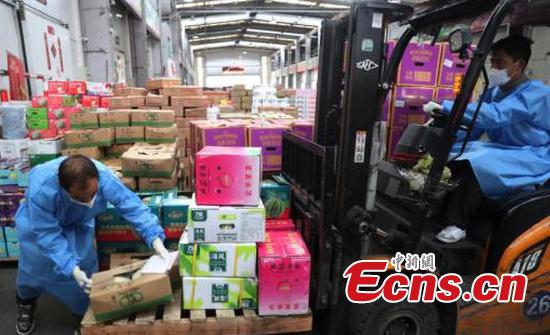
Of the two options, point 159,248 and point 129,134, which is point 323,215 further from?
point 129,134

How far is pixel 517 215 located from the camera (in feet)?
8.24

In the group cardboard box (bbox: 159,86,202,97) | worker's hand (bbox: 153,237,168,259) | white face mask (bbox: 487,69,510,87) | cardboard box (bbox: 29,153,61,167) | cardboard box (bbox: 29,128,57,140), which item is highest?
white face mask (bbox: 487,69,510,87)

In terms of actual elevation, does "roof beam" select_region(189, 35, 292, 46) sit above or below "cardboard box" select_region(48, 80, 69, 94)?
above

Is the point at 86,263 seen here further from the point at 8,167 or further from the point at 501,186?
the point at 501,186

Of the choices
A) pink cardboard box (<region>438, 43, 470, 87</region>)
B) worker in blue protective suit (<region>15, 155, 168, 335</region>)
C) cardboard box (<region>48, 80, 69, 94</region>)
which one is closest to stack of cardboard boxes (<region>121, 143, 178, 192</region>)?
worker in blue protective suit (<region>15, 155, 168, 335</region>)

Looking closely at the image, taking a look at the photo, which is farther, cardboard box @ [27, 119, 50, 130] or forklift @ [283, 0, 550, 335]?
cardboard box @ [27, 119, 50, 130]

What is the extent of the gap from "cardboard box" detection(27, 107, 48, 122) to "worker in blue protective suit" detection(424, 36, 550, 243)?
206 inches

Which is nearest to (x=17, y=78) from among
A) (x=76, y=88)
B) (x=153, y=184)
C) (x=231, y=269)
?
(x=76, y=88)

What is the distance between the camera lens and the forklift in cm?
249

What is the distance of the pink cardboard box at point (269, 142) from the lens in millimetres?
3721

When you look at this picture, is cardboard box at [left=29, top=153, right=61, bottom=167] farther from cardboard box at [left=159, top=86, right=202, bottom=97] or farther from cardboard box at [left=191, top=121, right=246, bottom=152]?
cardboard box at [left=159, top=86, right=202, bottom=97]

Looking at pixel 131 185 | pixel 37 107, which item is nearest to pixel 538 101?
pixel 131 185

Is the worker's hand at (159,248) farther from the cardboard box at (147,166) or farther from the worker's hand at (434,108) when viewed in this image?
the worker's hand at (434,108)

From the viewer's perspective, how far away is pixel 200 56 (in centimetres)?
4556
